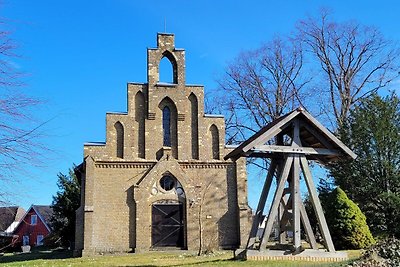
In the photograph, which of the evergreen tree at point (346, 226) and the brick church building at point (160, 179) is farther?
the brick church building at point (160, 179)

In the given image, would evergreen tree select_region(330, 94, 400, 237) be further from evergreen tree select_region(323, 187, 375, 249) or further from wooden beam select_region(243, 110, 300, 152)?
wooden beam select_region(243, 110, 300, 152)

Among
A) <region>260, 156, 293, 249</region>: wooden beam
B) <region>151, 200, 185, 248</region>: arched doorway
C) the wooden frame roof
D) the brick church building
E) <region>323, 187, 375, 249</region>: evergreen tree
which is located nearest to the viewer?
<region>260, 156, 293, 249</region>: wooden beam

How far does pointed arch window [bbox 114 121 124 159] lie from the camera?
26234mm

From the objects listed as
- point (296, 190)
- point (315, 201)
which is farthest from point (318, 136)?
point (315, 201)

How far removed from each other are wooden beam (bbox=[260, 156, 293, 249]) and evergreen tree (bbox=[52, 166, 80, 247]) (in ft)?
79.3

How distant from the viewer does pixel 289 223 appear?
17.3 m

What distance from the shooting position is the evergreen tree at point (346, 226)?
63.6ft

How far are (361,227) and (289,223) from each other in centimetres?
423

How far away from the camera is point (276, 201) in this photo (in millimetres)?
15391

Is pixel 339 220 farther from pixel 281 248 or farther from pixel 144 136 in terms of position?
pixel 144 136

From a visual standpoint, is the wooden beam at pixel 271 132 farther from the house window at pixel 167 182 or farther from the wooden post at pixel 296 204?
the house window at pixel 167 182

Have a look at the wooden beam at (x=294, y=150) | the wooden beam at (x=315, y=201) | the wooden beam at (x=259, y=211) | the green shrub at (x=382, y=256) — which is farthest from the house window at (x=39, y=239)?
the green shrub at (x=382, y=256)

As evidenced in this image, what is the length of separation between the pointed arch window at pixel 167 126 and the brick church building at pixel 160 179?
58 mm

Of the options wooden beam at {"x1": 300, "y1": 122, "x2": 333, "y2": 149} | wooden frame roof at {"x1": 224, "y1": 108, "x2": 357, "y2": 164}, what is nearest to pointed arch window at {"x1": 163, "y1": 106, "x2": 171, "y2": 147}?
wooden frame roof at {"x1": 224, "y1": 108, "x2": 357, "y2": 164}
